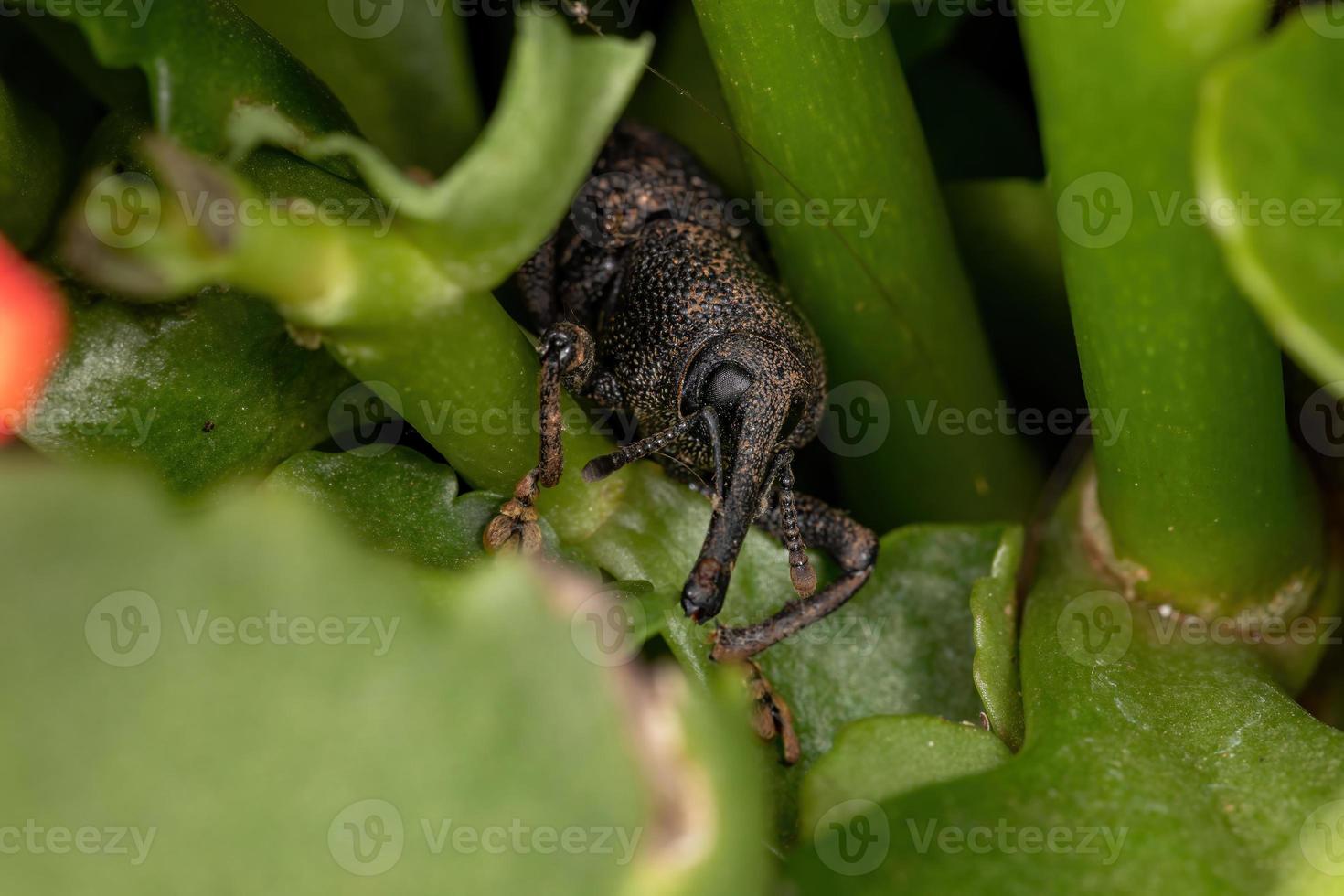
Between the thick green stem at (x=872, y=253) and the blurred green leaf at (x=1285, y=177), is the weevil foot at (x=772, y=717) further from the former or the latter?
the blurred green leaf at (x=1285, y=177)

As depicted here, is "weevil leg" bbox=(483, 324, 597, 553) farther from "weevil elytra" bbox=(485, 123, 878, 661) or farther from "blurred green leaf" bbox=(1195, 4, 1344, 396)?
"blurred green leaf" bbox=(1195, 4, 1344, 396)

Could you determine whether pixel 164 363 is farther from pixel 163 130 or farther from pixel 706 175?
pixel 706 175

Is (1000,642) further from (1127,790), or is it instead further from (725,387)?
(725,387)

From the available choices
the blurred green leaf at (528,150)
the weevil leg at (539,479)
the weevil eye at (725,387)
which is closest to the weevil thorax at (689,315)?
the weevil eye at (725,387)

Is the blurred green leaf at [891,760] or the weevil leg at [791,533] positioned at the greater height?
the blurred green leaf at [891,760]

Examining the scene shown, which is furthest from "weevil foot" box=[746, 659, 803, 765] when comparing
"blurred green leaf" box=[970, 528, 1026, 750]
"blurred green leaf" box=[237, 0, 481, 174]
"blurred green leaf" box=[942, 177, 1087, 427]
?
"blurred green leaf" box=[237, 0, 481, 174]

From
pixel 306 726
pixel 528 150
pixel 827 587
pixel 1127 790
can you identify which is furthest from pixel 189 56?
pixel 1127 790
